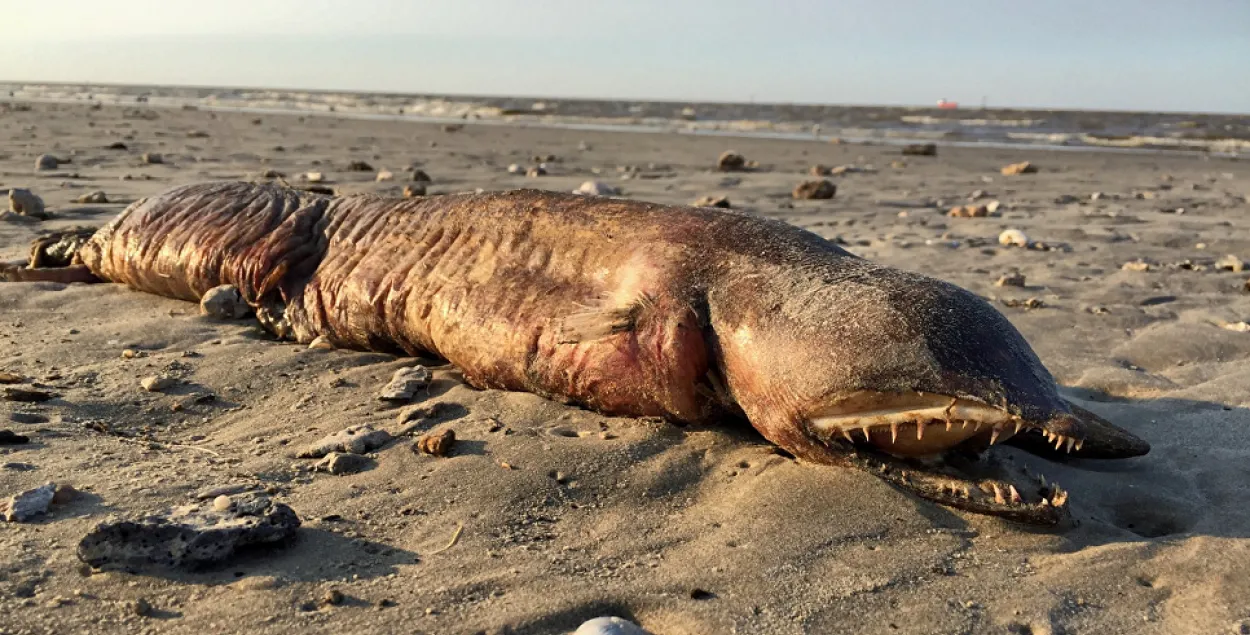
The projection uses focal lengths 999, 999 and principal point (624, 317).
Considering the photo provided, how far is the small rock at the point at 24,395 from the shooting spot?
371 centimetres

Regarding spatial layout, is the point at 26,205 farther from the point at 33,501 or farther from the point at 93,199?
the point at 33,501

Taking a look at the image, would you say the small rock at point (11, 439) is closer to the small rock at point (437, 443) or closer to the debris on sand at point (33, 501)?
the debris on sand at point (33, 501)

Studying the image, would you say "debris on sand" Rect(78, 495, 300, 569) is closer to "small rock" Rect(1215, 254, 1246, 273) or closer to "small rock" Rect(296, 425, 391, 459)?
"small rock" Rect(296, 425, 391, 459)

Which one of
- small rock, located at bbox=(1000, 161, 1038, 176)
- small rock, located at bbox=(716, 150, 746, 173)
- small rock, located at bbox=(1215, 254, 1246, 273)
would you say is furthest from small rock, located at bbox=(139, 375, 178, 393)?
small rock, located at bbox=(1000, 161, 1038, 176)

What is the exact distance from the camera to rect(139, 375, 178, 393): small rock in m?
3.98

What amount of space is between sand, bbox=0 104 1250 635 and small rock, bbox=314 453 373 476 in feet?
0.13

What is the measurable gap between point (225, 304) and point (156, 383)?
1183 mm

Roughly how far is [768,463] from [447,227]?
2.02 meters

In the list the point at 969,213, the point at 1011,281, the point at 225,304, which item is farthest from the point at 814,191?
the point at 225,304

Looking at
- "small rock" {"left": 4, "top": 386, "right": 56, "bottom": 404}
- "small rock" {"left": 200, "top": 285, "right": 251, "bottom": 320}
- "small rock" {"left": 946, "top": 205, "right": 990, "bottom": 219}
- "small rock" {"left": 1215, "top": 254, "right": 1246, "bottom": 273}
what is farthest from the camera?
"small rock" {"left": 946, "top": 205, "right": 990, "bottom": 219}

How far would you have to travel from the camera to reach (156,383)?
3990mm

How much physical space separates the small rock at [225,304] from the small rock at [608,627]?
345cm

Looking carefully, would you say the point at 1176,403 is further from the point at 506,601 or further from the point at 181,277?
the point at 181,277

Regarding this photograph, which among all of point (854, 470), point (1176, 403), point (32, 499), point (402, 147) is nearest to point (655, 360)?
point (854, 470)
